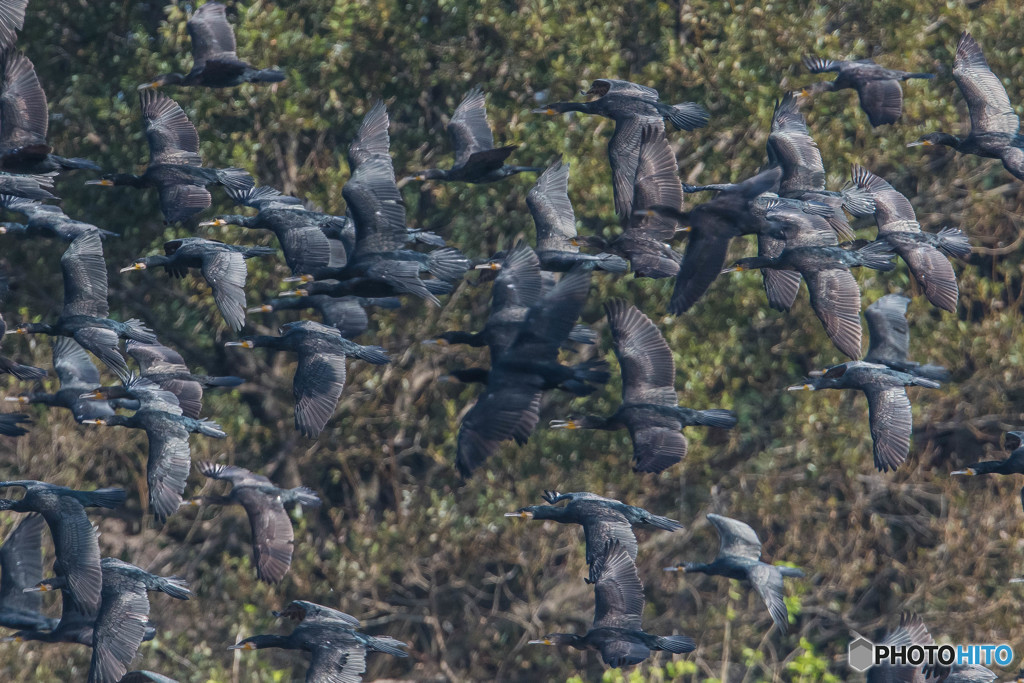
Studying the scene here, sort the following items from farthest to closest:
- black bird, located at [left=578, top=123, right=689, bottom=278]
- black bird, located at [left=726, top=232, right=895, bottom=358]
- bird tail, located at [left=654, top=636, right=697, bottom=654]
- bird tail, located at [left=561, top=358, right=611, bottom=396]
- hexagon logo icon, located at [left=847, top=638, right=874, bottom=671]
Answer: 1. hexagon logo icon, located at [left=847, top=638, right=874, bottom=671]
2. black bird, located at [left=578, top=123, right=689, bottom=278]
3. black bird, located at [left=726, top=232, right=895, bottom=358]
4. bird tail, located at [left=654, top=636, right=697, bottom=654]
5. bird tail, located at [left=561, top=358, right=611, bottom=396]

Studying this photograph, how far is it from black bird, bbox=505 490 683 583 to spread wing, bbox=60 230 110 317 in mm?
3989

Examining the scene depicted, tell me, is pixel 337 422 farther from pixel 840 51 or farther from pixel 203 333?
pixel 840 51

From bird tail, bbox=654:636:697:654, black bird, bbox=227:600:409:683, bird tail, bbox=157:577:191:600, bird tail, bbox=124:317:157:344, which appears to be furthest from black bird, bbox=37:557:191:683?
bird tail, bbox=654:636:697:654

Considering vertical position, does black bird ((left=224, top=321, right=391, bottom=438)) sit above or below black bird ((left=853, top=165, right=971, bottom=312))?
below

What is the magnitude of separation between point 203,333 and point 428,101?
3469 millimetres

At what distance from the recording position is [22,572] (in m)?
14.3

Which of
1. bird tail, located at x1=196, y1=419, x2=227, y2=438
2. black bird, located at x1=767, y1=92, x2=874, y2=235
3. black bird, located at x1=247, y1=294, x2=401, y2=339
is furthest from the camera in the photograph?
black bird, located at x1=247, y1=294, x2=401, y2=339

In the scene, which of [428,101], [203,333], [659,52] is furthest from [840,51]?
[203,333]

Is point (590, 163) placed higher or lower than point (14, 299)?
higher

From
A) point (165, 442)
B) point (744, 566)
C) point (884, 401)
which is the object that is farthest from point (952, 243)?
point (165, 442)

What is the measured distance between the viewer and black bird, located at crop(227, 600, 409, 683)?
502 inches

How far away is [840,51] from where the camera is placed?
57.7ft

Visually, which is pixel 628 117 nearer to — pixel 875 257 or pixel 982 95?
pixel 875 257
